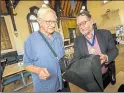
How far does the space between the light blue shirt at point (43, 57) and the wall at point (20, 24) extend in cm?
29

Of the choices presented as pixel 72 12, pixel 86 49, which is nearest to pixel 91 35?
pixel 86 49

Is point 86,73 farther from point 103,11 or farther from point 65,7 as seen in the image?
point 103,11

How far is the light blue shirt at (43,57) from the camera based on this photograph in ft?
1.28

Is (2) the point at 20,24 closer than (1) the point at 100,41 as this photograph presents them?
No

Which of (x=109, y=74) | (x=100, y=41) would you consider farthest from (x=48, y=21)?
(x=109, y=74)

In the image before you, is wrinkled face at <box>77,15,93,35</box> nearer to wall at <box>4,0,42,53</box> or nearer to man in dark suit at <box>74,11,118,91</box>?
man in dark suit at <box>74,11,118,91</box>

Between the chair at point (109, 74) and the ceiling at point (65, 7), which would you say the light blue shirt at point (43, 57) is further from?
the ceiling at point (65, 7)

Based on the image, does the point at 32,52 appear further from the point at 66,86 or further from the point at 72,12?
the point at 72,12

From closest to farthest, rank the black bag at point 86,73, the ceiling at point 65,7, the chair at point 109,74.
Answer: the black bag at point 86,73 → the chair at point 109,74 → the ceiling at point 65,7

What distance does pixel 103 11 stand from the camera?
91cm

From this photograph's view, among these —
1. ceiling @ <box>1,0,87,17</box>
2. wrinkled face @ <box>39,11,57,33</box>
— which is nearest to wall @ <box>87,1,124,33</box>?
ceiling @ <box>1,0,87,17</box>

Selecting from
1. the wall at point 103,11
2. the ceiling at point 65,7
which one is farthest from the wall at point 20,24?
the wall at point 103,11

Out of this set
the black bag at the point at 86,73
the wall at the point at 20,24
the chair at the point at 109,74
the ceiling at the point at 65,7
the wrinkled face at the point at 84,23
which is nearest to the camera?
the black bag at the point at 86,73

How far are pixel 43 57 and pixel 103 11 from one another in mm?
710
